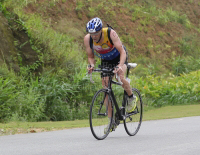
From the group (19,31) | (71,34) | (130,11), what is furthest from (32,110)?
(130,11)

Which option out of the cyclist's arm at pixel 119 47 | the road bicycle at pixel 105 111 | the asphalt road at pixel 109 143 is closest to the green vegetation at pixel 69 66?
the asphalt road at pixel 109 143

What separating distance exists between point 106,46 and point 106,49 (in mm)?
93

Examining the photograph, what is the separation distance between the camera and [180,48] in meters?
31.4

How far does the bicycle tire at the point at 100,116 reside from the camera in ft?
24.9

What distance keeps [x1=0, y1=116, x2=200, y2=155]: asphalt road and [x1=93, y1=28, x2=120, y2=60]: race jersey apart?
156 centimetres

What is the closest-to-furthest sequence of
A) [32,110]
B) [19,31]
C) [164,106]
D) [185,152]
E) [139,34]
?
[185,152]
[32,110]
[19,31]
[164,106]
[139,34]

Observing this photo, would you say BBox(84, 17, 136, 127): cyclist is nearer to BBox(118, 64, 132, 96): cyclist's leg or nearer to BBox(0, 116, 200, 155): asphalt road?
BBox(118, 64, 132, 96): cyclist's leg

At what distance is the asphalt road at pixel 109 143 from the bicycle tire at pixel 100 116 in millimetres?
157

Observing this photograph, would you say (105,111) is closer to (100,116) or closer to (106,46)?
(100,116)

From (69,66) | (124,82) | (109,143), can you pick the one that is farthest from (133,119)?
(69,66)

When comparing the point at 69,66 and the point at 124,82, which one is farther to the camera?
the point at 69,66

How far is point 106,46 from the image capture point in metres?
7.92

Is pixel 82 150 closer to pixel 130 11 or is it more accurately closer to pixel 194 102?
pixel 194 102

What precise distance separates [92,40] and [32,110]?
5653 millimetres
